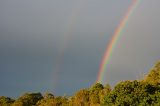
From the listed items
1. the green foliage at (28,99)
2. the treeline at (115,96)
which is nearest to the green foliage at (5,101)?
the treeline at (115,96)

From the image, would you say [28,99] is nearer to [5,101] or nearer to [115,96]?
[5,101]

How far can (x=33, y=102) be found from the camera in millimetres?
162375

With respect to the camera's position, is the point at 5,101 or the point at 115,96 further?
the point at 5,101

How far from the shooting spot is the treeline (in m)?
75.0

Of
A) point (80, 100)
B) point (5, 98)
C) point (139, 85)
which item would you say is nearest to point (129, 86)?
point (139, 85)

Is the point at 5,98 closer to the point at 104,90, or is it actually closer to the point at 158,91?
the point at 104,90

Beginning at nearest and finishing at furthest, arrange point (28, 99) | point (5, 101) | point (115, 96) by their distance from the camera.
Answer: point (115, 96) → point (28, 99) → point (5, 101)

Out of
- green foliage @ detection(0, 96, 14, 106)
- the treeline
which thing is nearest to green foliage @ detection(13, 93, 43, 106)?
the treeline

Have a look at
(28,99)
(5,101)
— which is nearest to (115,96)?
(28,99)

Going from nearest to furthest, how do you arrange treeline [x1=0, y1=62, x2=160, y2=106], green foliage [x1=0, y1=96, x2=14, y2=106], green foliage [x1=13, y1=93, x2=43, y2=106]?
treeline [x1=0, y1=62, x2=160, y2=106], green foliage [x1=13, y1=93, x2=43, y2=106], green foliage [x1=0, y1=96, x2=14, y2=106]

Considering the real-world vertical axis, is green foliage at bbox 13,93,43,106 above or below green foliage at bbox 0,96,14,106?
below

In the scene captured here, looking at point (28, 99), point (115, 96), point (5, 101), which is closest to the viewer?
point (115, 96)

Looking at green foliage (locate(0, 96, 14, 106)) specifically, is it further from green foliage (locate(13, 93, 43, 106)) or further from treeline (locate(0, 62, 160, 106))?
green foliage (locate(13, 93, 43, 106))

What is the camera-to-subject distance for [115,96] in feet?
253
